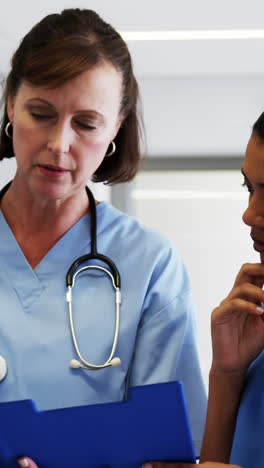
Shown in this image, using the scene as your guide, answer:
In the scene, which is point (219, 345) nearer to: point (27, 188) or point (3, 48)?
point (27, 188)

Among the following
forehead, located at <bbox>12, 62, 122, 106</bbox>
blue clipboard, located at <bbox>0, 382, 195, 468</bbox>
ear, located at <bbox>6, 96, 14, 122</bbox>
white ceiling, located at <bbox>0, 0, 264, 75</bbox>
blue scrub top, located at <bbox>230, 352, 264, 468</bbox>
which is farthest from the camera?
white ceiling, located at <bbox>0, 0, 264, 75</bbox>

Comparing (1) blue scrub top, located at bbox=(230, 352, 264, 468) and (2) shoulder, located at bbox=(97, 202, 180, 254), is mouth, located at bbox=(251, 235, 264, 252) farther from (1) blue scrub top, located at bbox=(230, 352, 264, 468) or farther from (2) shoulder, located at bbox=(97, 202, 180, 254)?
(2) shoulder, located at bbox=(97, 202, 180, 254)

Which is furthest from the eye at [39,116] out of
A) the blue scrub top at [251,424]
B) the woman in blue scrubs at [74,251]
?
the blue scrub top at [251,424]

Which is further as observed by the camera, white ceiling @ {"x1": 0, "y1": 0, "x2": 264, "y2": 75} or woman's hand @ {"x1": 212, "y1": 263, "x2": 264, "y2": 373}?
white ceiling @ {"x1": 0, "y1": 0, "x2": 264, "y2": 75}

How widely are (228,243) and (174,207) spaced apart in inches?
16.8

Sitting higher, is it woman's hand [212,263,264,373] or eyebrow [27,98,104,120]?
eyebrow [27,98,104,120]

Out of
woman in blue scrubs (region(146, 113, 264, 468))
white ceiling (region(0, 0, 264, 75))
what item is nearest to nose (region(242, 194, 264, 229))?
woman in blue scrubs (region(146, 113, 264, 468))

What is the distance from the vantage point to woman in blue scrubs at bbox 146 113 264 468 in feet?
4.15

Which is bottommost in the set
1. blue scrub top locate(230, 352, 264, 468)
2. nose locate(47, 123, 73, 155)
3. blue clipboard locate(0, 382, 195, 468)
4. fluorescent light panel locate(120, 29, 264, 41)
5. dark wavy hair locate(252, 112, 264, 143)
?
fluorescent light panel locate(120, 29, 264, 41)

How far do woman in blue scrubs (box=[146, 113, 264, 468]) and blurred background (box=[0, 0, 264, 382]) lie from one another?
351 centimetres

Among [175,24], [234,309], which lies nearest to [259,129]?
[234,309]

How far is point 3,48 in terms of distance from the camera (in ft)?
15.6

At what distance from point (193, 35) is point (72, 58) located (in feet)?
10.2

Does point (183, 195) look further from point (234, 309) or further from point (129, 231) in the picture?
point (234, 309)
